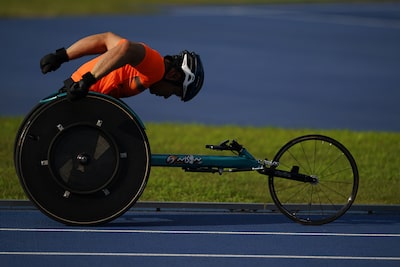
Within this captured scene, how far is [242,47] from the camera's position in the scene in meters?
25.4

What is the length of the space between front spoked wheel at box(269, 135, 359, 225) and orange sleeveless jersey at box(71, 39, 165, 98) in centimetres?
123

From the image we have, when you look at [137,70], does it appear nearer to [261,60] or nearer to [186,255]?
[186,255]

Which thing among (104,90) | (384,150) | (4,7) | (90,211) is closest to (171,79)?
(104,90)

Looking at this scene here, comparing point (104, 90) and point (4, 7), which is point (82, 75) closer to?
point (104, 90)

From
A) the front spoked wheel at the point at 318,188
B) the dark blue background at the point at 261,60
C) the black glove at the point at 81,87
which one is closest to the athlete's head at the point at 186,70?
the black glove at the point at 81,87

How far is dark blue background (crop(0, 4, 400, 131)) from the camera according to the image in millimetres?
17516

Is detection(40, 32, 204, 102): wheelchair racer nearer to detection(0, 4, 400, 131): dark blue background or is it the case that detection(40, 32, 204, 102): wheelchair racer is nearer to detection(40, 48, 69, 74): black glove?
detection(40, 48, 69, 74): black glove

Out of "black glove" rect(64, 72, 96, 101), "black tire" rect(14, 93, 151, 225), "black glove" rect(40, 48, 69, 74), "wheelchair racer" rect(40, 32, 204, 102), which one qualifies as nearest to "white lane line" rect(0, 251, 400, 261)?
"black tire" rect(14, 93, 151, 225)

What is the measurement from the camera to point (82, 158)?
30.1ft

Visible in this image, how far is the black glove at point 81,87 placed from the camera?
29.3ft

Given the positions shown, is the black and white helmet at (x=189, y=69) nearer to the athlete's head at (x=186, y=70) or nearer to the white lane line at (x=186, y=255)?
the athlete's head at (x=186, y=70)

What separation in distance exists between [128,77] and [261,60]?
1413 cm

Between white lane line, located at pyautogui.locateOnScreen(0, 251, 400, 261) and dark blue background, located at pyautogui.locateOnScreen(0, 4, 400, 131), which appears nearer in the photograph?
white lane line, located at pyautogui.locateOnScreen(0, 251, 400, 261)

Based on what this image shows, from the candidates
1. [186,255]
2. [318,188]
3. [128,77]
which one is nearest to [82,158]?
[128,77]
